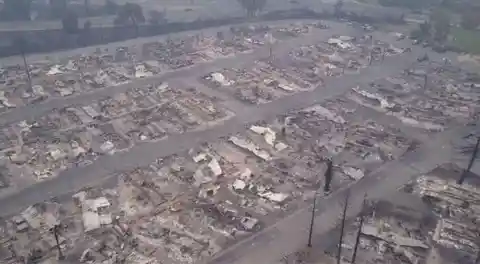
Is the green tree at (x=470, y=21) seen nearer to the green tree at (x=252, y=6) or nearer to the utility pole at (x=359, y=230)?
the green tree at (x=252, y=6)

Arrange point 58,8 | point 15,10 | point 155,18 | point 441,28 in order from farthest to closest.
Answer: point 58,8
point 155,18
point 15,10
point 441,28

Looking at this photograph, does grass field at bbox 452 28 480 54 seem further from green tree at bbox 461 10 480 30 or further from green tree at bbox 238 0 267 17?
green tree at bbox 238 0 267 17

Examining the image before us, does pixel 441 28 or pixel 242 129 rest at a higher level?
pixel 441 28

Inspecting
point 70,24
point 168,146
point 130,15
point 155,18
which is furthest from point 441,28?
point 70,24

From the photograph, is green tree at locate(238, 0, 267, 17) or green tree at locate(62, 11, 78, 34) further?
green tree at locate(238, 0, 267, 17)

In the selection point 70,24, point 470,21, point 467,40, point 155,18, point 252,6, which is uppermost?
point 252,6

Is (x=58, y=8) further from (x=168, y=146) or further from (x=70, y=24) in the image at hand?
(x=168, y=146)

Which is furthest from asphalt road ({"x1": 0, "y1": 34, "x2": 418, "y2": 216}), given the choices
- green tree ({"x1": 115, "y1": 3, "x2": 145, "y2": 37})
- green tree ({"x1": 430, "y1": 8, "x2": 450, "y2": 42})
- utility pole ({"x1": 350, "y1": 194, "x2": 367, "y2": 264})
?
green tree ({"x1": 115, "y1": 3, "x2": 145, "y2": 37})
